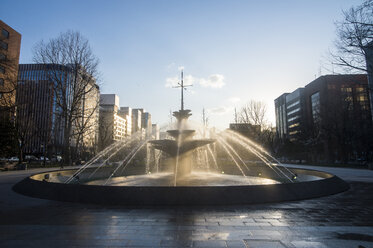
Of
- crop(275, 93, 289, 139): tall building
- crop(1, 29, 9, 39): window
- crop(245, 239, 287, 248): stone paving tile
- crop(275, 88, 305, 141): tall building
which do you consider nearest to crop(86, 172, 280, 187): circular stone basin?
crop(245, 239, 287, 248): stone paving tile

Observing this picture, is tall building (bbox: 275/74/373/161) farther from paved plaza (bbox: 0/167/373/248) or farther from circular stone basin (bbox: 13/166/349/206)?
paved plaza (bbox: 0/167/373/248)

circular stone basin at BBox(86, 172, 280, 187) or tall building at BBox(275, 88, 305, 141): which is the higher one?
tall building at BBox(275, 88, 305, 141)

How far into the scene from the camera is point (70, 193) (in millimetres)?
8039

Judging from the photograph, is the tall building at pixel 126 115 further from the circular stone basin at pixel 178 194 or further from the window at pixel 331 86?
the circular stone basin at pixel 178 194

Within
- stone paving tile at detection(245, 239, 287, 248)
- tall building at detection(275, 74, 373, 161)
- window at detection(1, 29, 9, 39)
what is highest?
window at detection(1, 29, 9, 39)

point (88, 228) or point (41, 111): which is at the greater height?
point (41, 111)

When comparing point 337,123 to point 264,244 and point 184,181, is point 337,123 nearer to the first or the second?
point 184,181

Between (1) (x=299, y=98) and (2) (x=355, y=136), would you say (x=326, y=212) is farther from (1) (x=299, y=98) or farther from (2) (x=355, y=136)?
(1) (x=299, y=98)

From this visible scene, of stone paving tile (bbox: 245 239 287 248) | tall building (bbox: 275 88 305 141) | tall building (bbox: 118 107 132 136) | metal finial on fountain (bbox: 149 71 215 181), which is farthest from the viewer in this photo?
tall building (bbox: 118 107 132 136)

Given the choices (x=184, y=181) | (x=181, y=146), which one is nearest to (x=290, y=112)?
(x=181, y=146)

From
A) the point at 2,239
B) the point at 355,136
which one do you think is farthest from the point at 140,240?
the point at 355,136

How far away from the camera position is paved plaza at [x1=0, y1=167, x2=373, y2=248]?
4285mm

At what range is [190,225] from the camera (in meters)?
5.28

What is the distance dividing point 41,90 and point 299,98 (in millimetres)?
96389
